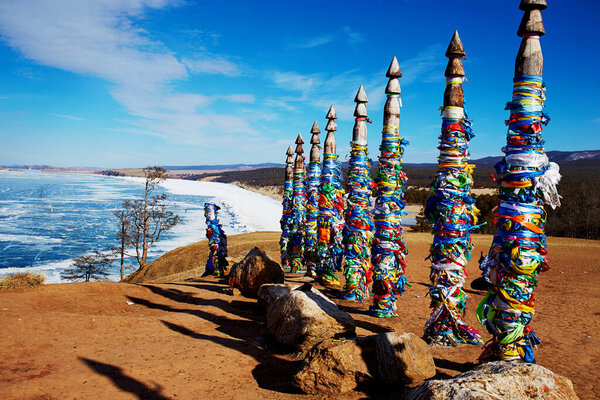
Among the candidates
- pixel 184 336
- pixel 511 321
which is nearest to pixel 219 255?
pixel 184 336

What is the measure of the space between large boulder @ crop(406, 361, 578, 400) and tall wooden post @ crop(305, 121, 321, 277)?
9932 mm

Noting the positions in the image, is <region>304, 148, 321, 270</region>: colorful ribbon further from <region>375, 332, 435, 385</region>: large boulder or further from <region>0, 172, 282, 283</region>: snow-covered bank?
<region>0, 172, 282, 283</region>: snow-covered bank

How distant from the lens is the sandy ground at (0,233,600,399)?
523 cm

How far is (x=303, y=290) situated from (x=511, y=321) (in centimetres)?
374

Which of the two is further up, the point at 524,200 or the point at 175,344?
the point at 524,200

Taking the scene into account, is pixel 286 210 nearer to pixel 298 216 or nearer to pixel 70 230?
pixel 298 216

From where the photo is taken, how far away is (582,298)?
1115 centimetres

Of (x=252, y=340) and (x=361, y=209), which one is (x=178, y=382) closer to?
(x=252, y=340)

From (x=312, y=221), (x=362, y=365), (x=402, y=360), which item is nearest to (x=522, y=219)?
(x=402, y=360)

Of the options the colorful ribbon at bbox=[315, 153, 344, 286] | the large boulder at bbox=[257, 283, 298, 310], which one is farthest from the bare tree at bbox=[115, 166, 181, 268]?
the large boulder at bbox=[257, 283, 298, 310]

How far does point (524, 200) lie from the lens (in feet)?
16.5

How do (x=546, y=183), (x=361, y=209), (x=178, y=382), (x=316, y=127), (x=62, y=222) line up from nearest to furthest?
(x=546, y=183) < (x=178, y=382) < (x=361, y=209) < (x=316, y=127) < (x=62, y=222)

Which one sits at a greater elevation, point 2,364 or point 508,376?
point 508,376

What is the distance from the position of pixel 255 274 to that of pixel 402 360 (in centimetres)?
668
